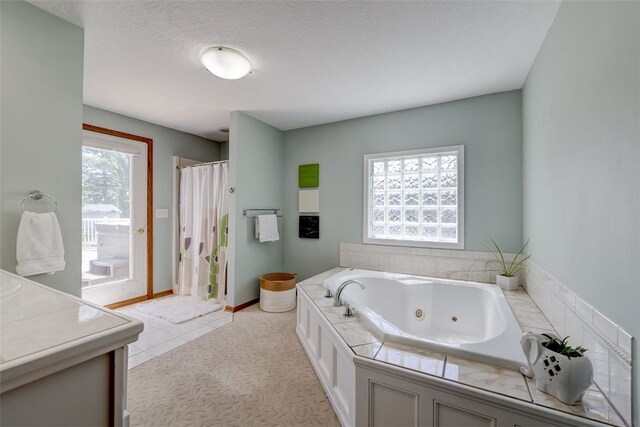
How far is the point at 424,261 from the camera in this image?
9.22ft

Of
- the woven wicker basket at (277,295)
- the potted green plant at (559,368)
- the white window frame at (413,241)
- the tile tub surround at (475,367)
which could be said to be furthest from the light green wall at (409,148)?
the potted green plant at (559,368)

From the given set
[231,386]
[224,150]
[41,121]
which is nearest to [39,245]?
[41,121]

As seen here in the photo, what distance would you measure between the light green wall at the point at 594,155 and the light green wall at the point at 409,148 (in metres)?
0.72

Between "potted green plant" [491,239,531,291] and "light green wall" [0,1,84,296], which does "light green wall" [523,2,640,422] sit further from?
"light green wall" [0,1,84,296]

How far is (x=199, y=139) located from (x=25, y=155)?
9.29ft

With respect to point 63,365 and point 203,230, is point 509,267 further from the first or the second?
point 203,230

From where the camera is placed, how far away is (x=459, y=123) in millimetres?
2703

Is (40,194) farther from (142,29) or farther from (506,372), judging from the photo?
(506,372)

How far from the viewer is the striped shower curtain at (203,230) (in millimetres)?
3393

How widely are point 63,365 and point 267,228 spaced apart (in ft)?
9.16

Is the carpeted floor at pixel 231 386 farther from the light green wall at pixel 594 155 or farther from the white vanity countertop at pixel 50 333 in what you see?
the light green wall at pixel 594 155

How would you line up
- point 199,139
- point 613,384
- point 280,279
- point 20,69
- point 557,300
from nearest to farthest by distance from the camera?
point 613,384
point 20,69
point 557,300
point 280,279
point 199,139

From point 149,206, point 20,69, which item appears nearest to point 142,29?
point 20,69

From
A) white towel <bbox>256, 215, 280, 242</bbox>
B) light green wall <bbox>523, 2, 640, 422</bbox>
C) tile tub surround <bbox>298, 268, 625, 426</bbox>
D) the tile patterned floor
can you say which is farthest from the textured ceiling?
the tile patterned floor
